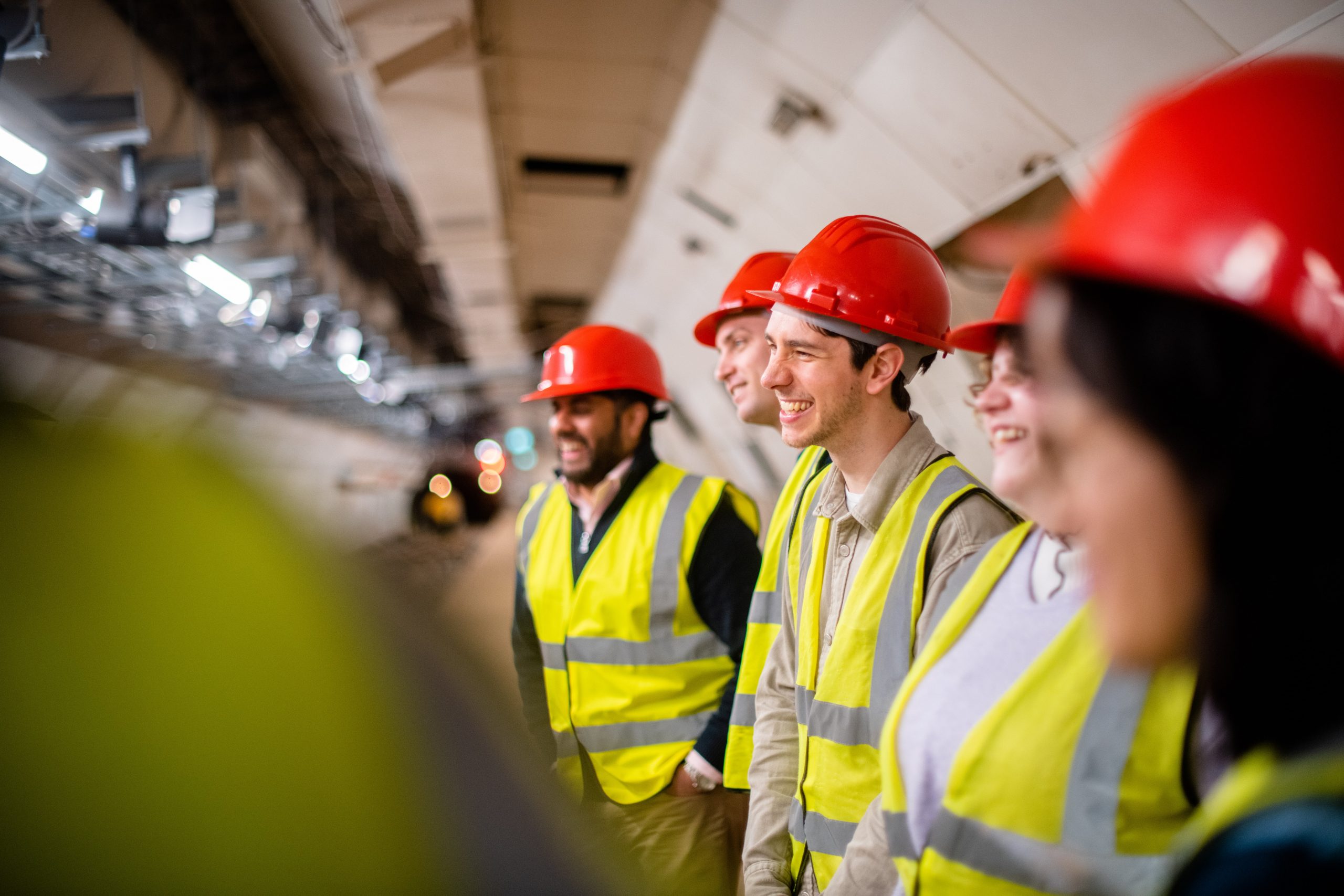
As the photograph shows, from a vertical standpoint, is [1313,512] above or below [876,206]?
below

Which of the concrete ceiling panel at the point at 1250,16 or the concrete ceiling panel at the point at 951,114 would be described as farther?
the concrete ceiling panel at the point at 951,114

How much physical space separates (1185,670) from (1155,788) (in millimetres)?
153

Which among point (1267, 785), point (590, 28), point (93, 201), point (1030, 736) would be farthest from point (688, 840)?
point (93, 201)

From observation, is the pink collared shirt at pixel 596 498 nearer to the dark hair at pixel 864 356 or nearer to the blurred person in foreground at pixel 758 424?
the blurred person in foreground at pixel 758 424

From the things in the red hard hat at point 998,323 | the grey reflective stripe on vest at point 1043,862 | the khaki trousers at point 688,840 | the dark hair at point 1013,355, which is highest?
the red hard hat at point 998,323

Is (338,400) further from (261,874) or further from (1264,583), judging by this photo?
(1264,583)

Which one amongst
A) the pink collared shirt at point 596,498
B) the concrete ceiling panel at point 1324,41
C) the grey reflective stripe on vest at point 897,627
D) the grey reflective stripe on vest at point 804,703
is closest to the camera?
the grey reflective stripe on vest at point 897,627

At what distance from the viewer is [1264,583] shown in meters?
0.55

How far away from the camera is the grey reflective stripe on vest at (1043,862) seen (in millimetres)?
867

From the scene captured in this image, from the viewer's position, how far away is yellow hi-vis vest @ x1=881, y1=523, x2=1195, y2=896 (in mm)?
863

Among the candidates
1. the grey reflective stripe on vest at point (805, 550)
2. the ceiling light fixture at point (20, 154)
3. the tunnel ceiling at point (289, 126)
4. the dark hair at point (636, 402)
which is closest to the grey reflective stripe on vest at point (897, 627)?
the grey reflective stripe on vest at point (805, 550)

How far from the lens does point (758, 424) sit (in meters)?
2.13

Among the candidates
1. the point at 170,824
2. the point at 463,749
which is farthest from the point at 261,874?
the point at 463,749

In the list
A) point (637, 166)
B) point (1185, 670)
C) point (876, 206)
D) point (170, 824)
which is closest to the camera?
point (1185, 670)
